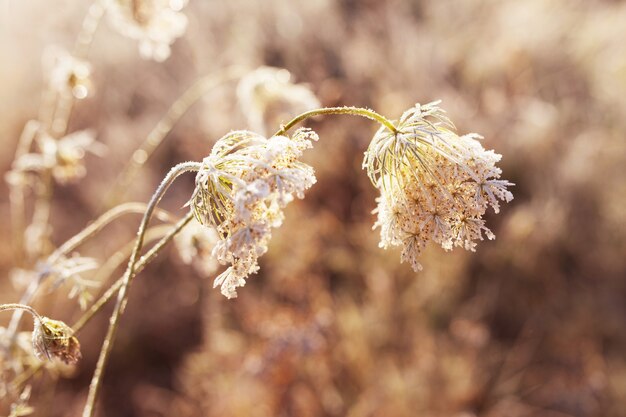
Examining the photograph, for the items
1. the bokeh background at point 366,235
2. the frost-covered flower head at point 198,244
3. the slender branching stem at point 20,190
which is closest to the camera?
the frost-covered flower head at point 198,244

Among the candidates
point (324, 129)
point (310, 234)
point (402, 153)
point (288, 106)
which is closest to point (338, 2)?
point (324, 129)

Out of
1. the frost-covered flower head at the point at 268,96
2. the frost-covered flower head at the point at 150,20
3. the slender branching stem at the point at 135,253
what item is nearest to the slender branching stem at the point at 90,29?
the frost-covered flower head at the point at 150,20

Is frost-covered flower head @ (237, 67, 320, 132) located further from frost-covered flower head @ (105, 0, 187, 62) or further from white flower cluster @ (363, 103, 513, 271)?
white flower cluster @ (363, 103, 513, 271)

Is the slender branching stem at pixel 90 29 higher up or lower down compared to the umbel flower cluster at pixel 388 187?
higher up

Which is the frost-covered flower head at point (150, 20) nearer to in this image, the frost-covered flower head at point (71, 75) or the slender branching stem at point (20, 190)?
the frost-covered flower head at point (71, 75)

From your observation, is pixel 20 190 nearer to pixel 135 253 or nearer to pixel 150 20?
pixel 150 20

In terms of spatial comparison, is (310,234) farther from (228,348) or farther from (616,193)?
(616,193)

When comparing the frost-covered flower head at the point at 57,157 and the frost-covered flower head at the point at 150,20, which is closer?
the frost-covered flower head at the point at 57,157

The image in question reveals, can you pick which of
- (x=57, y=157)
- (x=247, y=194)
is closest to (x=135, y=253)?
(x=247, y=194)
